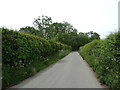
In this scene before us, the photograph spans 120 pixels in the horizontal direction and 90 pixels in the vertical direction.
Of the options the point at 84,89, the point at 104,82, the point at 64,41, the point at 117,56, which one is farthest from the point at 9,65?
the point at 64,41

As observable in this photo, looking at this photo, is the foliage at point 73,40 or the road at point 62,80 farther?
the foliage at point 73,40

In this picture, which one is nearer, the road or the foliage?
the road

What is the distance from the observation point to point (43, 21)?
65.9m

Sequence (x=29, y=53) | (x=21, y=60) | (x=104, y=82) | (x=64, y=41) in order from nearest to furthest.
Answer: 1. (x=104, y=82)
2. (x=21, y=60)
3. (x=29, y=53)
4. (x=64, y=41)

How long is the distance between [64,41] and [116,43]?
78.7 metres

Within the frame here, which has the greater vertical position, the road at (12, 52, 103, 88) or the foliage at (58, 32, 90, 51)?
the foliage at (58, 32, 90, 51)

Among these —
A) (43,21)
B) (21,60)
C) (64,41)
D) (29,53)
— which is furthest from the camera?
(64,41)

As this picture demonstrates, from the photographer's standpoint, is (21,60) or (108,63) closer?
(108,63)

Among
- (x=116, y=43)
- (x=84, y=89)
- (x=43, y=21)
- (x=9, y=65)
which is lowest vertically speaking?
(x=84, y=89)

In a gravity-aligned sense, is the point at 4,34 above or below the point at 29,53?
above

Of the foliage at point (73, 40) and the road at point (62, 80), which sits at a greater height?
the foliage at point (73, 40)

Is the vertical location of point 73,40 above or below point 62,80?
above

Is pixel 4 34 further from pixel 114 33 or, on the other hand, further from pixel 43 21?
pixel 43 21

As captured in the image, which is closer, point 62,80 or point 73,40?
point 62,80
